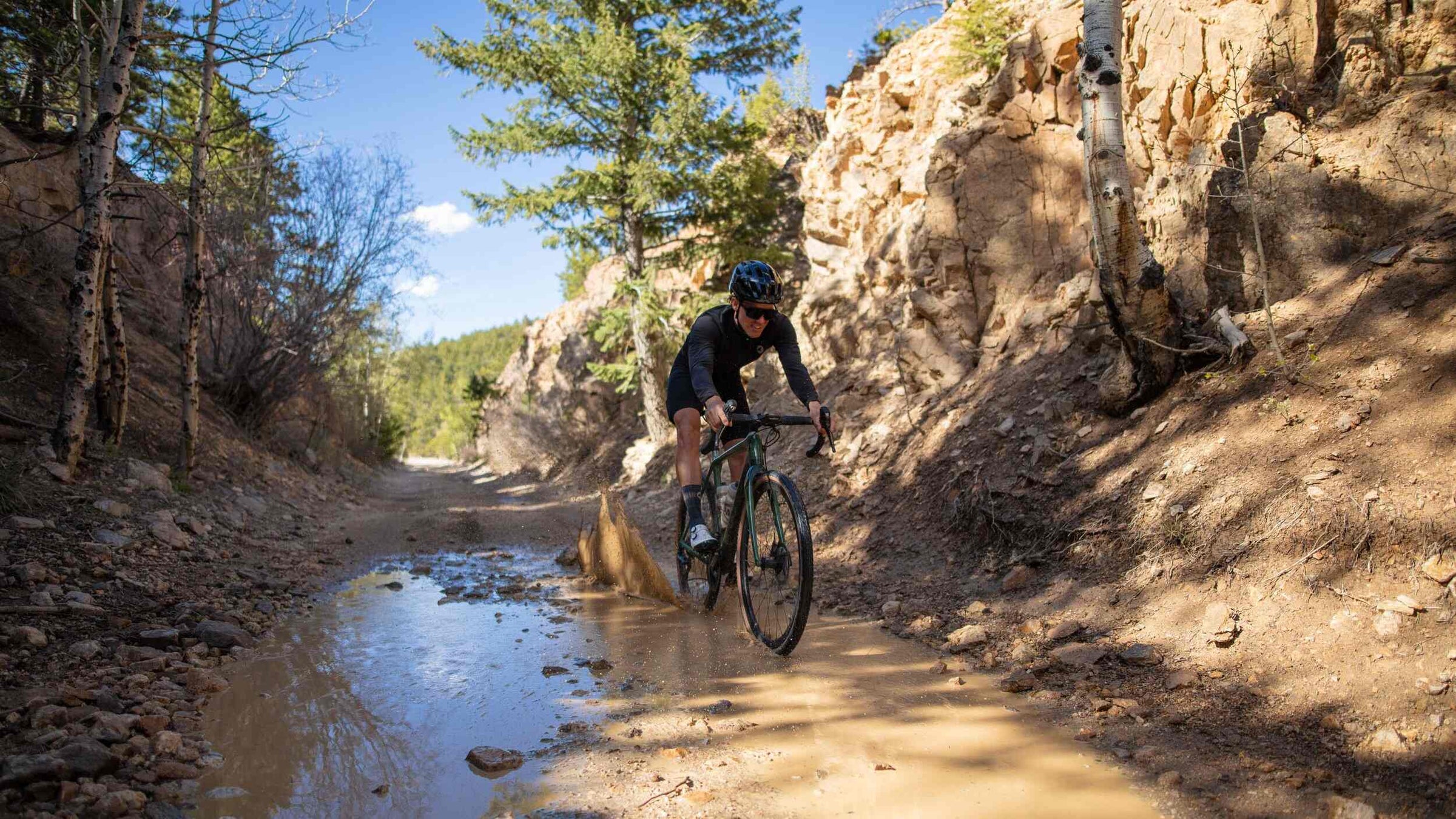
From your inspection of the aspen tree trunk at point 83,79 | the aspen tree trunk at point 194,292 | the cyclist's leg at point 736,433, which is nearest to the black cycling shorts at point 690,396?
the cyclist's leg at point 736,433

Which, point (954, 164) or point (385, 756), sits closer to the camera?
point (385, 756)

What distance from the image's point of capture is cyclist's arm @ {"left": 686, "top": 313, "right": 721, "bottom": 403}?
4668 mm

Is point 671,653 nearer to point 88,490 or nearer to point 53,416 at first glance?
point 88,490

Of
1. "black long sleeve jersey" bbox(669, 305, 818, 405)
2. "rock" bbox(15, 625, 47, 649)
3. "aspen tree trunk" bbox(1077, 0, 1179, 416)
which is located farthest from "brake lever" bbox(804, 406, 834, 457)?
"rock" bbox(15, 625, 47, 649)

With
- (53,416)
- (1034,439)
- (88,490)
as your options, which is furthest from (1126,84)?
(53,416)

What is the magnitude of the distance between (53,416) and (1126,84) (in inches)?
462

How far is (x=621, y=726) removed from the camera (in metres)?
3.19

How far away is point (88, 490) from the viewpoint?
267 inches

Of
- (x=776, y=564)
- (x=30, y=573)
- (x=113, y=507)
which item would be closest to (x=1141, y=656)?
(x=776, y=564)

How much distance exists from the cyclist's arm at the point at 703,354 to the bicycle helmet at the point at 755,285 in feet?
0.98

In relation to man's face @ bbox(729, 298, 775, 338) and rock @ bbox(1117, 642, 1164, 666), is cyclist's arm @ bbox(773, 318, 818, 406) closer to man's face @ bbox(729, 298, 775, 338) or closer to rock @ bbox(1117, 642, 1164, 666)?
man's face @ bbox(729, 298, 775, 338)

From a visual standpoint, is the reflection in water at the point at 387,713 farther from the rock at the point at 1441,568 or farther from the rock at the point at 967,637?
the rock at the point at 1441,568

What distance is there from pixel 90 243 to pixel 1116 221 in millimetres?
8730

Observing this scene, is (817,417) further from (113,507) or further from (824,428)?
(113,507)
